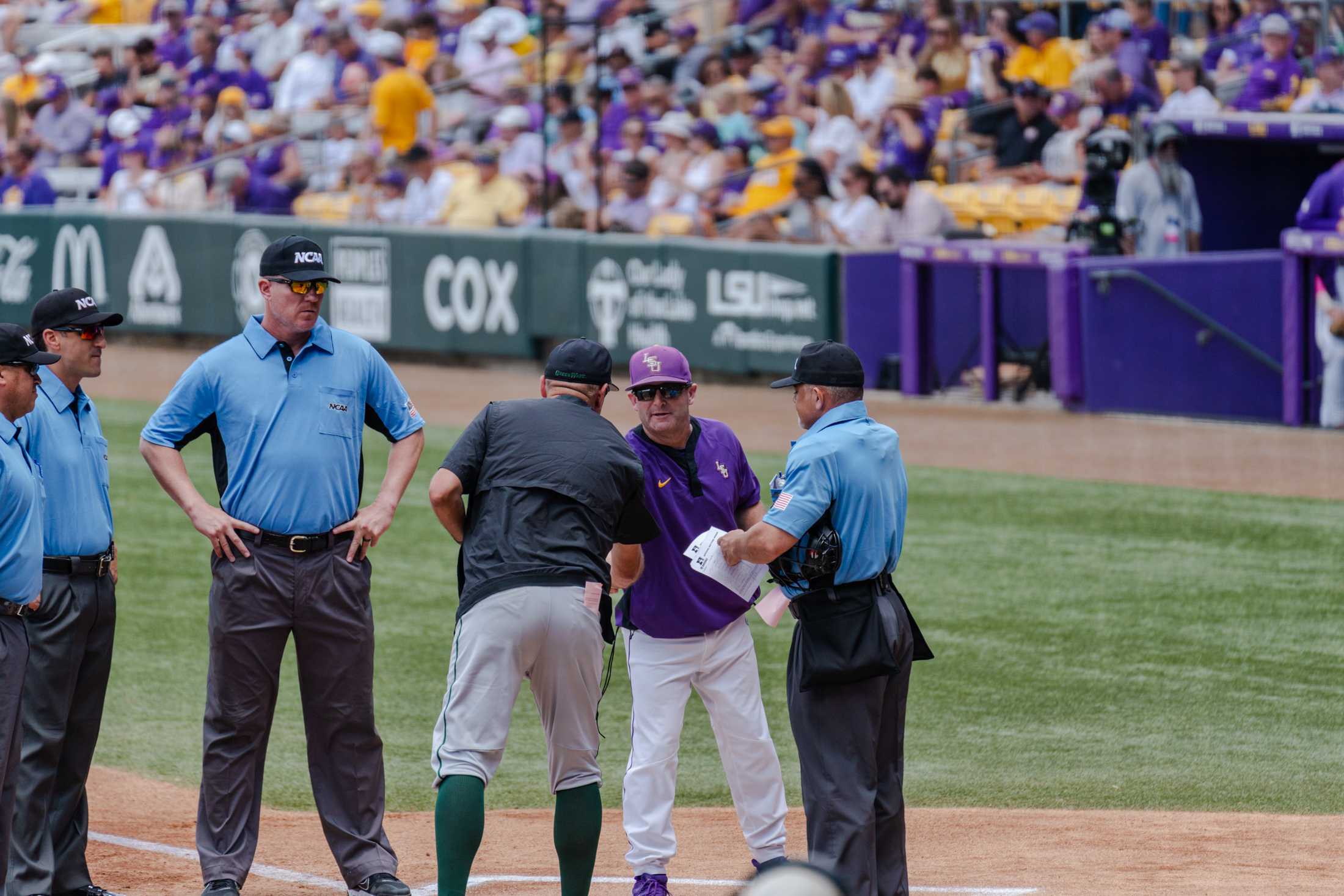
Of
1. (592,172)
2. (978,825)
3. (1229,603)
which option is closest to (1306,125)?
(1229,603)

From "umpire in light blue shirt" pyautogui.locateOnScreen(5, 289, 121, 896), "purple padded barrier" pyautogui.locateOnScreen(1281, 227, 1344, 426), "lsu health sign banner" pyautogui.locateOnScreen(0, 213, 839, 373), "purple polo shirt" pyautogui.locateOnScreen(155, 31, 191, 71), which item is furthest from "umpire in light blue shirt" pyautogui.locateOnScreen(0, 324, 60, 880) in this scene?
"purple polo shirt" pyautogui.locateOnScreen(155, 31, 191, 71)

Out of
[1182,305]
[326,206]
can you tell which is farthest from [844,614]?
[326,206]

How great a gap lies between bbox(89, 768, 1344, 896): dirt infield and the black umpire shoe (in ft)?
1.02

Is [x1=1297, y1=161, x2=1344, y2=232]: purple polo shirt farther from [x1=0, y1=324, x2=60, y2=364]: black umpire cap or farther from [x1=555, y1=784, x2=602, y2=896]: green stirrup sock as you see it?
[x1=0, y1=324, x2=60, y2=364]: black umpire cap

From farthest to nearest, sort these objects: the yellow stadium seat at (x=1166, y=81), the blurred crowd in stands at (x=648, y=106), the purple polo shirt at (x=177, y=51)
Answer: the purple polo shirt at (x=177, y=51)
the yellow stadium seat at (x=1166, y=81)
the blurred crowd in stands at (x=648, y=106)

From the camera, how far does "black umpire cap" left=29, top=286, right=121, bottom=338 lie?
18.9 feet

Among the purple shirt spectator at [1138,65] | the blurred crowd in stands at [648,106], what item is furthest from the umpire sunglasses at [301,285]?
the purple shirt spectator at [1138,65]

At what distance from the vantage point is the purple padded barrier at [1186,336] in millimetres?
14844

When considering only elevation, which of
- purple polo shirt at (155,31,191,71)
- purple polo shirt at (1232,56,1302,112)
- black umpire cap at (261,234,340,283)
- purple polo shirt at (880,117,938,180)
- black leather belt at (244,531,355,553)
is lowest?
black leather belt at (244,531,355,553)

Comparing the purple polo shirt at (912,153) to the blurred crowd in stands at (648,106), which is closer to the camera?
the blurred crowd in stands at (648,106)

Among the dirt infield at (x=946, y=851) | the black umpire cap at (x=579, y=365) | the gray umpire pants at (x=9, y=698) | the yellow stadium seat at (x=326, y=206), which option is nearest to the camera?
the gray umpire pants at (x=9, y=698)

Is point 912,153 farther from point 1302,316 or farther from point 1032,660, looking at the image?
point 1032,660

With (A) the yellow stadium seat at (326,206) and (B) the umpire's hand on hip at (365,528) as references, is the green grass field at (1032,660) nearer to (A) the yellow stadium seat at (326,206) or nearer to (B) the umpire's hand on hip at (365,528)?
(B) the umpire's hand on hip at (365,528)

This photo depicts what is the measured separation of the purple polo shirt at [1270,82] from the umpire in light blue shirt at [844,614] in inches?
496
